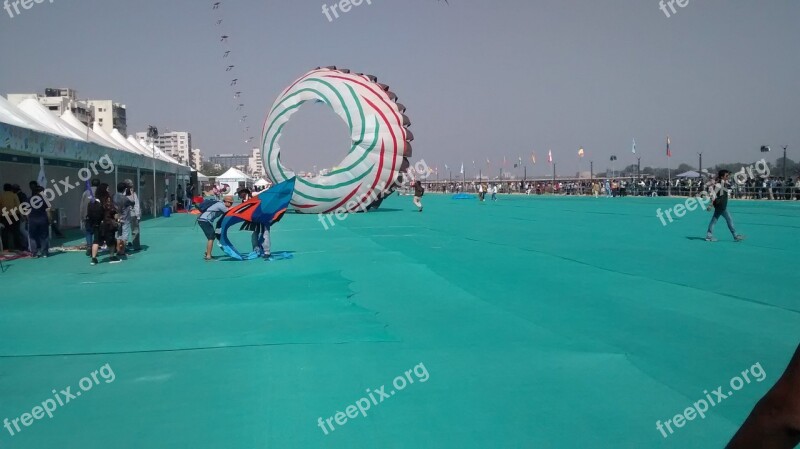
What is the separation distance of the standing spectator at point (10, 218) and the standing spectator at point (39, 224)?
90 centimetres

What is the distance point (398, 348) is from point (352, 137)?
728 inches

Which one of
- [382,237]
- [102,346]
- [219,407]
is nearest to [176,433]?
[219,407]

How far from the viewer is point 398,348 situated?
6000 mm

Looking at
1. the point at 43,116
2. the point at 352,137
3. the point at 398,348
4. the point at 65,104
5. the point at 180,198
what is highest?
the point at 65,104

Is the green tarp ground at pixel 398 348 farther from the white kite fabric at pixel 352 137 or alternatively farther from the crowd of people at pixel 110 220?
the white kite fabric at pixel 352 137

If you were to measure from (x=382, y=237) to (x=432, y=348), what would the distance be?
1120cm

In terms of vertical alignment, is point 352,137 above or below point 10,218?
above

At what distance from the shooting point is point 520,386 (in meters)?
4.93

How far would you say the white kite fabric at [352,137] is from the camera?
77.9 feet

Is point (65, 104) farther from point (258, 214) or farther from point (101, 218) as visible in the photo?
point (258, 214)

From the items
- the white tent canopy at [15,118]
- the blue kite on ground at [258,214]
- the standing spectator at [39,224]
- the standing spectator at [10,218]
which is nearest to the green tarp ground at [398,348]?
the blue kite on ground at [258,214]

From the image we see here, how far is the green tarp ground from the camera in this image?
4234 millimetres

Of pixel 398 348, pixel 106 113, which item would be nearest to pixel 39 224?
pixel 398 348

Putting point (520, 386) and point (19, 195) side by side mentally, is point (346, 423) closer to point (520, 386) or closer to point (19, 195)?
point (520, 386)
